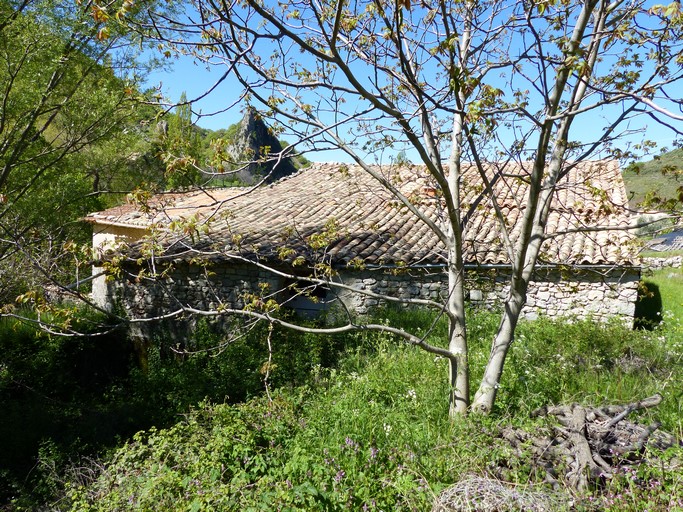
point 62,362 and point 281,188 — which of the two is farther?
point 281,188

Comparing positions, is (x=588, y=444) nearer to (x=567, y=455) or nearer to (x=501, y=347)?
(x=567, y=455)

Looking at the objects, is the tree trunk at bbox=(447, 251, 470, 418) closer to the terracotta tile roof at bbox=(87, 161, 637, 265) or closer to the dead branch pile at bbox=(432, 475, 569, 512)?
the dead branch pile at bbox=(432, 475, 569, 512)

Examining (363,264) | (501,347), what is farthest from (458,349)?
(363,264)

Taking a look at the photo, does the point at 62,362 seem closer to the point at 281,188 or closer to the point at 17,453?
the point at 17,453

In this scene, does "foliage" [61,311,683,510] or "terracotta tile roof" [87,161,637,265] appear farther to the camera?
"terracotta tile roof" [87,161,637,265]

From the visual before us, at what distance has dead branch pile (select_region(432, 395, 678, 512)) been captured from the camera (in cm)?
303

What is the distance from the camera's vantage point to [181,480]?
3.90 m

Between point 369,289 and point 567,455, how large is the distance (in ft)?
24.0

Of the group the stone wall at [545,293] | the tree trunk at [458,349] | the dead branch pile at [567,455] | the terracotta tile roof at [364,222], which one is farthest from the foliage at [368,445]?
the stone wall at [545,293]

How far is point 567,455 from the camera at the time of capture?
11.8 ft

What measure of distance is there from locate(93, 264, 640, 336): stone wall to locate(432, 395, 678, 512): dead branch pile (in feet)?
17.8

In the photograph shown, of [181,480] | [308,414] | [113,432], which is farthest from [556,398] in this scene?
[113,432]

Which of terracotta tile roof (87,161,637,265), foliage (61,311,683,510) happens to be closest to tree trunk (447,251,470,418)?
foliage (61,311,683,510)

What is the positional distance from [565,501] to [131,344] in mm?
10862
